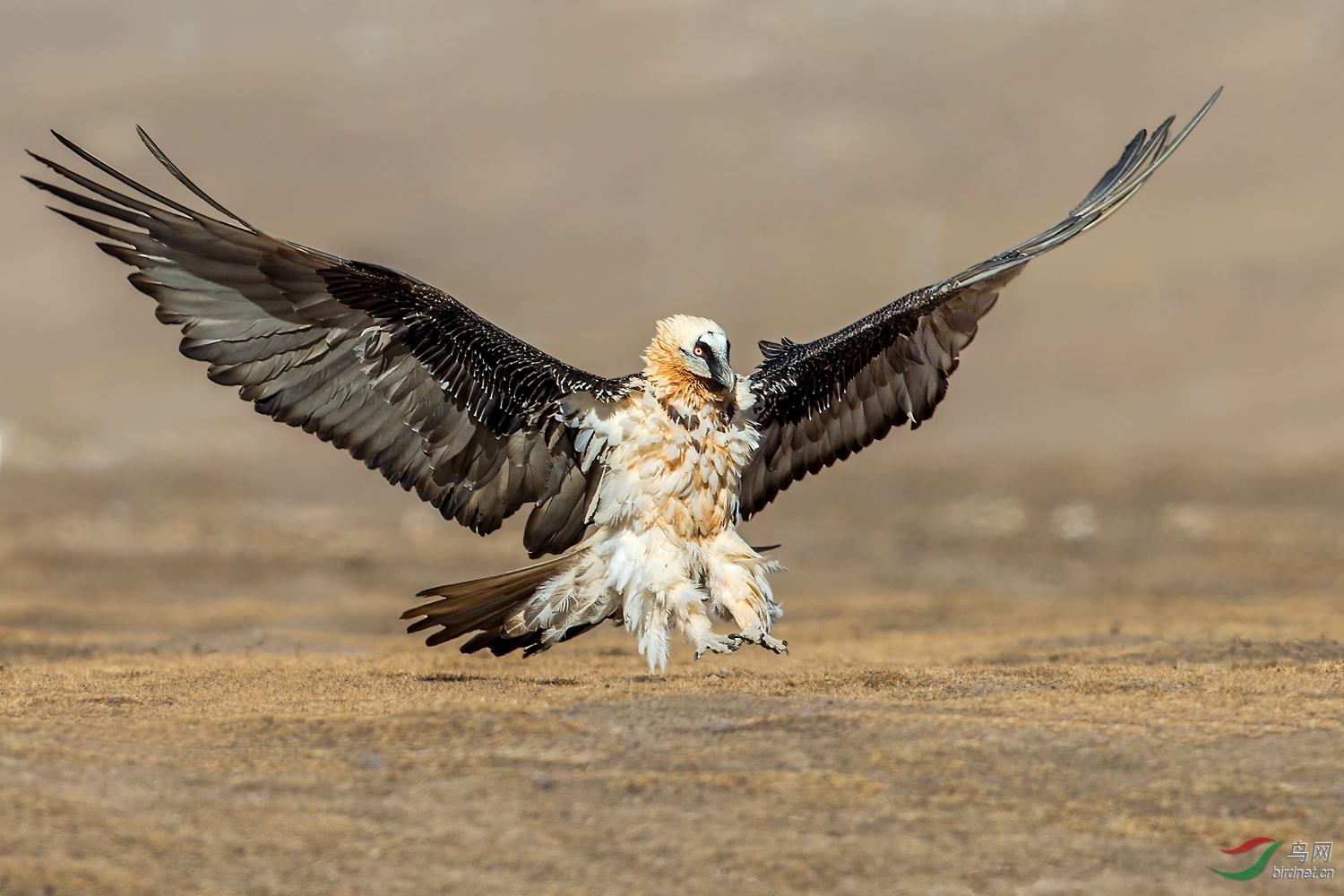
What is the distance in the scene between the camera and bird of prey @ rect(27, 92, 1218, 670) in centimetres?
760

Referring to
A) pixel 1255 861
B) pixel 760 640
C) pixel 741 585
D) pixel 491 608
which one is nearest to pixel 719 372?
pixel 741 585

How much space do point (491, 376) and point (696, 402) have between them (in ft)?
4.24

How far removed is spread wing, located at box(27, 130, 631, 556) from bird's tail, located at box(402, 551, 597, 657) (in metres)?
0.55

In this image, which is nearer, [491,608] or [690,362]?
[690,362]

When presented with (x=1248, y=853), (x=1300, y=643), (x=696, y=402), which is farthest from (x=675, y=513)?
(x=1300, y=643)

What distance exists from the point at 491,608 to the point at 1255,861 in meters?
4.86

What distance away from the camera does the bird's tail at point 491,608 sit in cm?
820

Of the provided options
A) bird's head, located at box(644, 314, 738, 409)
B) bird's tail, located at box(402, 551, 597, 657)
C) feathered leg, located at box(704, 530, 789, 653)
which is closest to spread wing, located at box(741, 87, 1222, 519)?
bird's head, located at box(644, 314, 738, 409)

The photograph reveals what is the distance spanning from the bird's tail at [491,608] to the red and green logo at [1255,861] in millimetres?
4435

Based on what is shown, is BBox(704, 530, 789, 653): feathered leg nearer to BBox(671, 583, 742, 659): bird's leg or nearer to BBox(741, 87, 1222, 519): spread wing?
BBox(671, 583, 742, 659): bird's leg

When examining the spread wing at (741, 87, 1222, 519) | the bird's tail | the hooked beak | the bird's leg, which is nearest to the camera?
the bird's leg

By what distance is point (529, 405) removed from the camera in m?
8.20

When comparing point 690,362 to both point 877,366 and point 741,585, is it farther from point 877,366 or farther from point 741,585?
point 877,366

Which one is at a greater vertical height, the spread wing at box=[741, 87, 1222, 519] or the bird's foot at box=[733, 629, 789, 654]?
the spread wing at box=[741, 87, 1222, 519]
